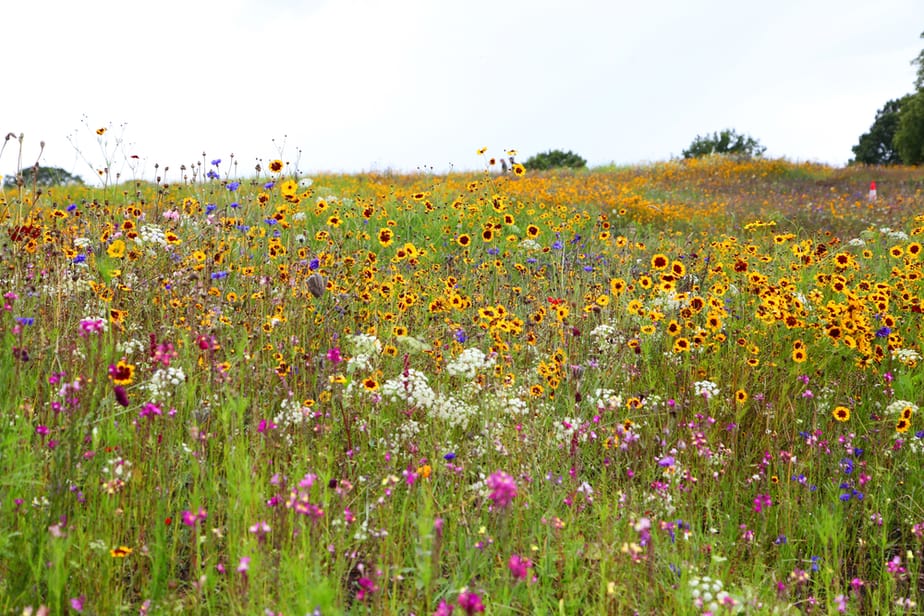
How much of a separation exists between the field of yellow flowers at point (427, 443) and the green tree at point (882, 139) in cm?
4218

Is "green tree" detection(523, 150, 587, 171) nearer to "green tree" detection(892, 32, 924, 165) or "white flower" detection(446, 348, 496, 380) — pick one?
"green tree" detection(892, 32, 924, 165)

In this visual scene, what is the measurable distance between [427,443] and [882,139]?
47.1 metres

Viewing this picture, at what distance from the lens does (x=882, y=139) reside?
136 feet

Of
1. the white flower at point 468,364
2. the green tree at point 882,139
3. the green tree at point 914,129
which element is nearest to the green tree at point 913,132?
the green tree at point 914,129

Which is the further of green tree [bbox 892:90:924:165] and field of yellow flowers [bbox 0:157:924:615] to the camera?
green tree [bbox 892:90:924:165]

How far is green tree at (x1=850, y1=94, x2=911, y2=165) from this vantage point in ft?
134

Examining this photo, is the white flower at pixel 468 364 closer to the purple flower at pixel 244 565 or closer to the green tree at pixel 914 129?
the purple flower at pixel 244 565

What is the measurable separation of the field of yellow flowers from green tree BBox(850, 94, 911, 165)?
42.2 m

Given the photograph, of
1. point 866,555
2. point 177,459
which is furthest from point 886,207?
point 177,459

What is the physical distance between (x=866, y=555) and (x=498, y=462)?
1779mm

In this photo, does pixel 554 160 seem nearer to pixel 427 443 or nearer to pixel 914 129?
pixel 914 129

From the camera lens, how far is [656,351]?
445cm

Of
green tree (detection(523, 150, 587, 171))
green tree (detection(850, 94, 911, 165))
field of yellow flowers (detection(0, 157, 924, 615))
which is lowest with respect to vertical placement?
field of yellow flowers (detection(0, 157, 924, 615))

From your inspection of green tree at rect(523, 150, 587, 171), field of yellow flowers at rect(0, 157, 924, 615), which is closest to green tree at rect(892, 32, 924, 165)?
green tree at rect(523, 150, 587, 171)
